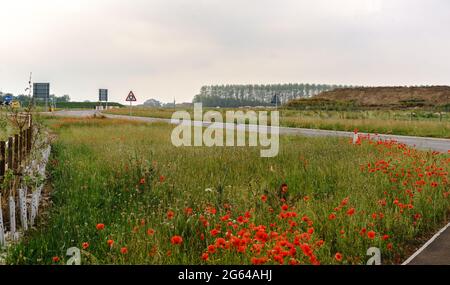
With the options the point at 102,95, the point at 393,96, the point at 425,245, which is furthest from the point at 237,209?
the point at 393,96

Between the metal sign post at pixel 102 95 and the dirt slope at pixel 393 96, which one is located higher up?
the dirt slope at pixel 393 96

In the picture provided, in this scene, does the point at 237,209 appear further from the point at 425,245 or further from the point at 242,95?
the point at 242,95

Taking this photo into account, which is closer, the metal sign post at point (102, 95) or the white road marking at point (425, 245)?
the white road marking at point (425, 245)

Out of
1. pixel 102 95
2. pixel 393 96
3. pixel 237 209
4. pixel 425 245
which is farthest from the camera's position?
pixel 393 96

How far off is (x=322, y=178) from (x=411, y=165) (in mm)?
Result: 2457

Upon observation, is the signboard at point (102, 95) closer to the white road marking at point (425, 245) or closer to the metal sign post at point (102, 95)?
the metal sign post at point (102, 95)

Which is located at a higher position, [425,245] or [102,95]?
[102,95]

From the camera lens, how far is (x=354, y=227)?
17.5 ft

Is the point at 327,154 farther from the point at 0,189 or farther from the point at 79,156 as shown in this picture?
the point at 0,189

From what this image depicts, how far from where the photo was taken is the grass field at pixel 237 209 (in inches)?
171

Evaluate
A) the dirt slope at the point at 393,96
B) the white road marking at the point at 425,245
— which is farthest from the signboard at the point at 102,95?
the dirt slope at the point at 393,96

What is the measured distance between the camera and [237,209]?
5.96 m

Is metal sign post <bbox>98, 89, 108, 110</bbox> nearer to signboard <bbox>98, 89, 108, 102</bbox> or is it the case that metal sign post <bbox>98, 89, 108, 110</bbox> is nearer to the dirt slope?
signboard <bbox>98, 89, 108, 102</bbox>
